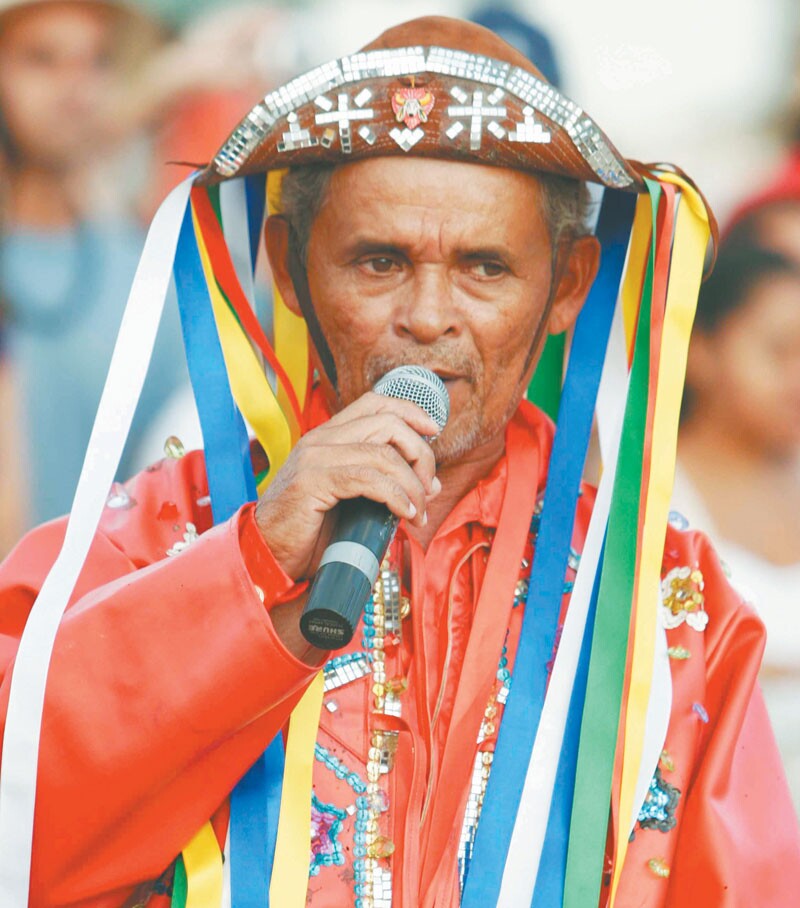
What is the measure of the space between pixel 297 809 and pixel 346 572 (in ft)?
1.93

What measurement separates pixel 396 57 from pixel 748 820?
1.35 meters

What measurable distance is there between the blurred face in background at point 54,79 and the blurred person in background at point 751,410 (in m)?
1.73

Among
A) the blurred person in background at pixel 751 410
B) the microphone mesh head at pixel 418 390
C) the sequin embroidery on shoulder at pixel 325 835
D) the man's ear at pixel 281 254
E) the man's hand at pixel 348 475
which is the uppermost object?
the blurred person in background at pixel 751 410

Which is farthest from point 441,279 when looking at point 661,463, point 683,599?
point 683,599

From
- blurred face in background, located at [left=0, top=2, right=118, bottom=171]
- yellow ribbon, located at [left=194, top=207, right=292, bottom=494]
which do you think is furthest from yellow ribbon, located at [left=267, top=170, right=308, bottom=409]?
blurred face in background, located at [left=0, top=2, right=118, bottom=171]

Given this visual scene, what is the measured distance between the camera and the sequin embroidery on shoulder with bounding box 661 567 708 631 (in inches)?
91.3

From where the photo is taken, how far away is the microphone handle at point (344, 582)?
64.5 inches


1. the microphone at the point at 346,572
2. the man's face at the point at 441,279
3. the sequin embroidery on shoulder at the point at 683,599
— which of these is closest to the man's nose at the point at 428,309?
the man's face at the point at 441,279

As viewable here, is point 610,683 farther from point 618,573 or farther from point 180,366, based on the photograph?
point 180,366

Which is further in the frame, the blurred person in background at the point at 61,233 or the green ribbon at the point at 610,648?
the blurred person in background at the point at 61,233

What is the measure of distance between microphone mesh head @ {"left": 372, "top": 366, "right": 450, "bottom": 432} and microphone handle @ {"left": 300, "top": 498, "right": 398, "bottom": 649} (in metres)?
0.23

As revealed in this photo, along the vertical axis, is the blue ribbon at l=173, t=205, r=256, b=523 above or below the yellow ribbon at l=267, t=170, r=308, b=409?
below

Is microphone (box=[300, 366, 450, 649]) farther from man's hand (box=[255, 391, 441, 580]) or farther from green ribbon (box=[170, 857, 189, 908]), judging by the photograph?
green ribbon (box=[170, 857, 189, 908])

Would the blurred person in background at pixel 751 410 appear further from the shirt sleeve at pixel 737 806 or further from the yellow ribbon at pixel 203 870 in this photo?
the yellow ribbon at pixel 203 870
